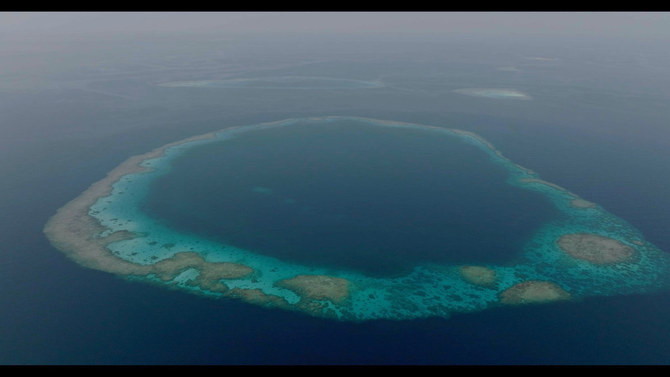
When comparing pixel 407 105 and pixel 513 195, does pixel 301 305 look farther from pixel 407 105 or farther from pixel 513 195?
pixel 407 105

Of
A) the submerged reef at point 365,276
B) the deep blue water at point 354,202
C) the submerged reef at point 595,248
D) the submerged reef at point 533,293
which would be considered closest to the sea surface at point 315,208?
the deep blue water at point 354,202

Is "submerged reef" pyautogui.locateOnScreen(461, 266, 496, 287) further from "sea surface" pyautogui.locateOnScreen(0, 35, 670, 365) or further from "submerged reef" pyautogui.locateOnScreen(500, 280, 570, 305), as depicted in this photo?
"sea surface" pyautogui.locateOnScreen(0, 35, 670, 365)

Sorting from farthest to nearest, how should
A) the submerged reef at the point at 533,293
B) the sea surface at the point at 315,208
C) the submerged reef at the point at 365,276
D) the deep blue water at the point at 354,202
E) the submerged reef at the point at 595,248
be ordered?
the deep blue water at the point at 354,202
the submerged reef at the point at 595,248
the submerged reef at the point at 365,276
the submerged reef at the point at 533,293
the sea surface at the point at 315,208

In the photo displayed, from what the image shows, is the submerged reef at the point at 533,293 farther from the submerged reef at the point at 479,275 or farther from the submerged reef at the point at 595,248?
the submerged reef at the point at 595,248

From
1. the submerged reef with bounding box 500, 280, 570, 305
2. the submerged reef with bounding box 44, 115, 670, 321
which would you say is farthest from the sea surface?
the submerged reef with bounding box 44, 115, 670, 321

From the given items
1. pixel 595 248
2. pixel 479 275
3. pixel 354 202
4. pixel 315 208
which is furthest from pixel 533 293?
pixel 315 208

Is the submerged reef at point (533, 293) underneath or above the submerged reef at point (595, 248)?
underneath

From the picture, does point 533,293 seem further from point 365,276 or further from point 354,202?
point 354,202

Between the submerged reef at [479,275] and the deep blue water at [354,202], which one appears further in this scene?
the deep blue water at [354,202]
